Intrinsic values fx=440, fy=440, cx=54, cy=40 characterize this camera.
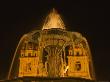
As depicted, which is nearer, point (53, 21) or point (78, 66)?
point (53, 21)

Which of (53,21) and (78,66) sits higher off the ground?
(53,21)

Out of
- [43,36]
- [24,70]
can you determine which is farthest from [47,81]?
[24,70]

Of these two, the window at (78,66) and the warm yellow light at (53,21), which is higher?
the warm yellow light at (53,21)

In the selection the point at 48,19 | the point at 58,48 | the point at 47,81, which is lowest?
the point at 47,81

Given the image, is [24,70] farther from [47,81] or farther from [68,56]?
[47,81]

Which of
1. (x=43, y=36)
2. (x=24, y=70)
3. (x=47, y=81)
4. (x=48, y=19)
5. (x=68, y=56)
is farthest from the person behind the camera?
(x=68, y=56)

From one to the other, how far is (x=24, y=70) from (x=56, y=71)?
2030 centimetres

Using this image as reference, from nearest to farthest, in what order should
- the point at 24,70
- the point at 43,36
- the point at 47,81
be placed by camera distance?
the point at 47,81 → the point at 43,36 → the point at 24,70

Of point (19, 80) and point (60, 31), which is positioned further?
point (60, 31)

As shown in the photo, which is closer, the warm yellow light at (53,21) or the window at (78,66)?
the warm yellow light at (53,21)

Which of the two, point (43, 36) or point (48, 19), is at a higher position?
point (48, 19)

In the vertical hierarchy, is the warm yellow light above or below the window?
above

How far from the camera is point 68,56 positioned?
41.9 metres

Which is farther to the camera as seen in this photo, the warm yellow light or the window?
the window
